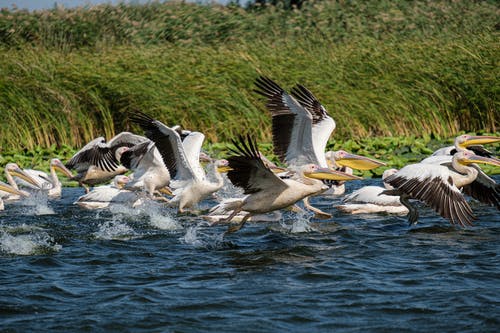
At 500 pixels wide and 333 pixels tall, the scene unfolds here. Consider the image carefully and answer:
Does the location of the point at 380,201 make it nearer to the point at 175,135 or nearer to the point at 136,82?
the point at 175,135

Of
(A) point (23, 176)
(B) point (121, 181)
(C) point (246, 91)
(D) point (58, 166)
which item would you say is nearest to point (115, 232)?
(B) point (121, 181)

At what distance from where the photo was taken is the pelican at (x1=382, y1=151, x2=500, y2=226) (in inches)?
290

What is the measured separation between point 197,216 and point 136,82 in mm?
4286

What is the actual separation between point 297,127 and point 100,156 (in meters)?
3.02

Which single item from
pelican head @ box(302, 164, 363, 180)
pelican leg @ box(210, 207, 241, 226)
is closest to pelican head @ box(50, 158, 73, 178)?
pelican leg @ box(210, 207, 241, 226)

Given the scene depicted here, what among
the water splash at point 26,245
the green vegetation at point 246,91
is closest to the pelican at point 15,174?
the green vegetation at point 246,91

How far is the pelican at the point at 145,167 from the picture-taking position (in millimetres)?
9523

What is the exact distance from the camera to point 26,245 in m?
6.93

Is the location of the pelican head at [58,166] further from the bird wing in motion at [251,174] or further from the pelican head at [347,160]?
the bird wing in motion at [251,174]

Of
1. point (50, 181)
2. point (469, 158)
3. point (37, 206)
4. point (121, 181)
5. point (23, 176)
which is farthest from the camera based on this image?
point (50, 181)

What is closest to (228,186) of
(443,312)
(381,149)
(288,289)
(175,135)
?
(175,135)

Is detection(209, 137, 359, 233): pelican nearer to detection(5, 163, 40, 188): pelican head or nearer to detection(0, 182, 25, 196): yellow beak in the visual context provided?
detection(0, 182, 25, 196): yellow beak

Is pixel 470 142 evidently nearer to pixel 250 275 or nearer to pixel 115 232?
pixel 115 232

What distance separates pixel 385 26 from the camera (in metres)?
19.8
